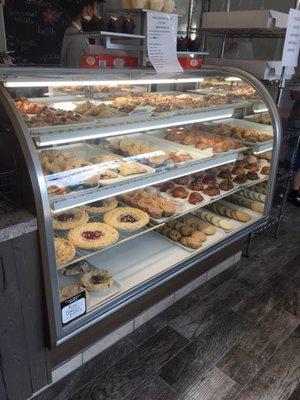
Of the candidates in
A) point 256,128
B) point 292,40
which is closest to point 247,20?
point 292,40

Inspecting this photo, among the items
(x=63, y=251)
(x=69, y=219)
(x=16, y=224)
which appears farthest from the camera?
(x=69, y=219)

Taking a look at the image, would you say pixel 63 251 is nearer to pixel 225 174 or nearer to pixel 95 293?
A: pixel 95 293

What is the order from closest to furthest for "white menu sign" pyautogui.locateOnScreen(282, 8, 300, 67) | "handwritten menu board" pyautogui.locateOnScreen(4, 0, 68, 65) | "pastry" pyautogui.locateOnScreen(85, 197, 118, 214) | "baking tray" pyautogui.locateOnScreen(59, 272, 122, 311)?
"baking tray" pyautogui.locateOnScreen(59, 272, 122, 311) → "pastry" pyautogui.locateOnScreen(85, 197, 118, 214) → "white menu sign" pyautogui.locateOnScreen(282, 8, 300, 67) → "handwritten menu board" pyautogui.locateOnScreen(4, 0, 68, 65)

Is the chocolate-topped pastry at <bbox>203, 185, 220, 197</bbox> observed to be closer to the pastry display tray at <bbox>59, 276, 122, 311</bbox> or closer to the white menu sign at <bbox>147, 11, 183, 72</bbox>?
the white menu sign at <bbox>147, 11, 183, 72</bbox>

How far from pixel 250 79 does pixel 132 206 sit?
171 cm

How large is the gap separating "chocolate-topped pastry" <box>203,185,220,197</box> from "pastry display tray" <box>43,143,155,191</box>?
0.87 meters

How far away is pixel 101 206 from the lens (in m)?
2.70

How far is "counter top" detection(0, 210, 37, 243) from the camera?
5.15ft

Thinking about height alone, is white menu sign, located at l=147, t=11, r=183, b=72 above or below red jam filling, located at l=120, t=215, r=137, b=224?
above

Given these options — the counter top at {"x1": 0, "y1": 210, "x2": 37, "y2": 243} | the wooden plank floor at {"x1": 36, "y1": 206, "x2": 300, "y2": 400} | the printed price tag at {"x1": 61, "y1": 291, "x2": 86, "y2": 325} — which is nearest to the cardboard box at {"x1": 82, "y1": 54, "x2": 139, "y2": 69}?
the counter top at {"x1": 0, "y1": 210, "x2": 37, "y2": 243}

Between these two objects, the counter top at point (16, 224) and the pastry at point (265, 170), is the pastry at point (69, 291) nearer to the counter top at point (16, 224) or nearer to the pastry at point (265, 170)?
the counter top at point (16, 224)

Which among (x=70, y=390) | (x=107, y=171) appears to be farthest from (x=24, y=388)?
(x=107, y=171)

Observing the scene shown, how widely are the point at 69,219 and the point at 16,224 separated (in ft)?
2.67

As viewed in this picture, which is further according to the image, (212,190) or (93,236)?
(212,190)
